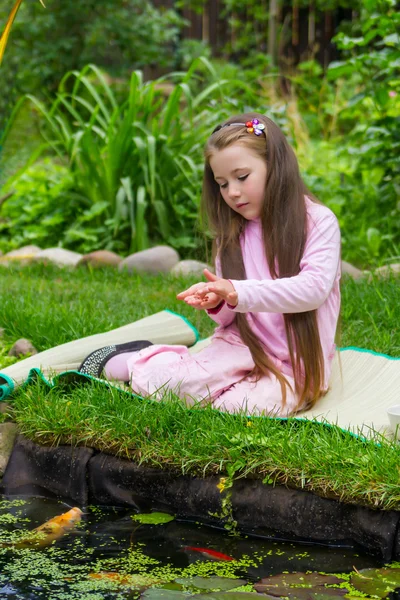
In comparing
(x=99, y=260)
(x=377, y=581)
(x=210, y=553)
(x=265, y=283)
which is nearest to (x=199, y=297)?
(x=265, y=283)

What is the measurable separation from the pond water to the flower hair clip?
51.5 inches

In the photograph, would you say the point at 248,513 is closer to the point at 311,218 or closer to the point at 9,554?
the point at 9,554

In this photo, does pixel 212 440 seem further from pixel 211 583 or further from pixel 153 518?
pixel 211 583

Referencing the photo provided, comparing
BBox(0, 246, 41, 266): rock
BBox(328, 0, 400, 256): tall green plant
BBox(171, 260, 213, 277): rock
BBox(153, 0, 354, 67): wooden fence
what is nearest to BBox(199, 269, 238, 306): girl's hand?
BBox(171, 260, 213, 277): rock

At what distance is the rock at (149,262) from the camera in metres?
5.34

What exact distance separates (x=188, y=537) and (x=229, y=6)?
11259mm

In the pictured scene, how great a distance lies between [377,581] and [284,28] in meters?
11.3

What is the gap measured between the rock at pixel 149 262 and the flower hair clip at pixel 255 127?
2.44m

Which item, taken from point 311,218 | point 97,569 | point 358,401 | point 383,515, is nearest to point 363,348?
point 358,401

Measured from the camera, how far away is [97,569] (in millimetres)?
2252

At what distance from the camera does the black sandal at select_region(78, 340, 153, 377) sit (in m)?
3.24

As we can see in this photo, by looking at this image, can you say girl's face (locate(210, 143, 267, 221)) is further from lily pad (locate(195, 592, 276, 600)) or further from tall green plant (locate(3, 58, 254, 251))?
tall green plant (locate(3, 58, 254, 251))

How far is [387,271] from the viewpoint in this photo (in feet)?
15.6

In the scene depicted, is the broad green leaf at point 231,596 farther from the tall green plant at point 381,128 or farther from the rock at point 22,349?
the tall green plant at point 381,128
